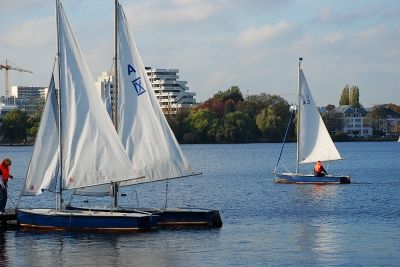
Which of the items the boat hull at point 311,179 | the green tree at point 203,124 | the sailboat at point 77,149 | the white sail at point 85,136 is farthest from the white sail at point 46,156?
the green tree at point 203,124

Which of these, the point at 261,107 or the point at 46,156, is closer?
the point at 46,156

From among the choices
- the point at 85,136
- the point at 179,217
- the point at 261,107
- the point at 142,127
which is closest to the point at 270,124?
the point at 261,107

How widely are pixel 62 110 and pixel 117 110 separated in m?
2.33

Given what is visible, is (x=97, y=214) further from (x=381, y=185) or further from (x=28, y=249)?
(x=381, y=185)

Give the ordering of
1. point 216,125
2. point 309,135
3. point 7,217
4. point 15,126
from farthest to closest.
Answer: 1. point 216,125
2. point 15,126
3. point 309,135
4. point 7,217

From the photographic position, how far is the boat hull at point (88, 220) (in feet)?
96.0

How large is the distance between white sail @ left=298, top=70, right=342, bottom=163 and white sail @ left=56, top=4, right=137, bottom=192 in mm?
30321

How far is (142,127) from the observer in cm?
3111

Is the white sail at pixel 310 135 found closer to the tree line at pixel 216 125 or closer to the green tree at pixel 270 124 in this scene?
the tree line at pixel 216 125

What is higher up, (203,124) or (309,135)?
(203,124)

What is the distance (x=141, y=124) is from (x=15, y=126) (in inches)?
5533

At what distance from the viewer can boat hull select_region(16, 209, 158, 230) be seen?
29250 mm

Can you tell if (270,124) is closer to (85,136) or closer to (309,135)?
(309,135)

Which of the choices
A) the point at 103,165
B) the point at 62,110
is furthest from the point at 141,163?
the point at 62,110
